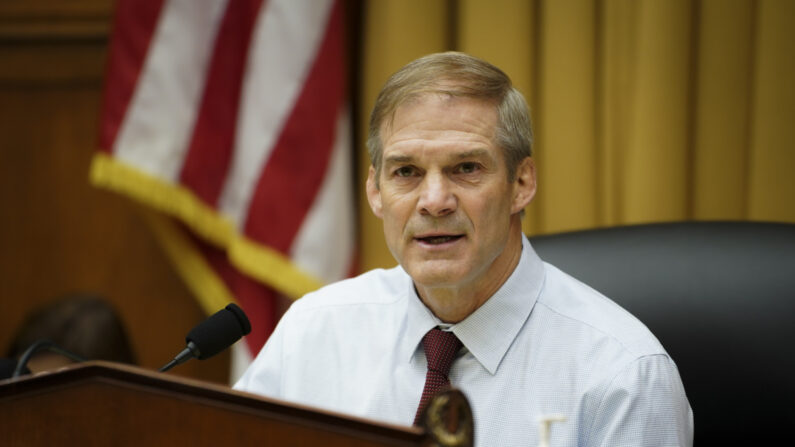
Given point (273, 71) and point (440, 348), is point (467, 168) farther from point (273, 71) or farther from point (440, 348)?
point (273, 71)

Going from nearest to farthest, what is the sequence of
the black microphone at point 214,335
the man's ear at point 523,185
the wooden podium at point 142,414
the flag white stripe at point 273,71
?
the wooden podium at point 142,414 < the black microphone at point 214,335 < the man's ear at point 523,185 < the flag white stripe at point 273,71

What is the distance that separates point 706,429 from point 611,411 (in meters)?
0.28

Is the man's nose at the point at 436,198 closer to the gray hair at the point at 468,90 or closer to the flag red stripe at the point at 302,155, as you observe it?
the gray hair at the point at 468,90

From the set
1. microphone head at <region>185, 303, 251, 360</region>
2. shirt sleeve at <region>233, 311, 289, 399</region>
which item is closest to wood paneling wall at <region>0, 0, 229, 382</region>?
shirt sleeve at <region>233, 311, 289, 399</region>

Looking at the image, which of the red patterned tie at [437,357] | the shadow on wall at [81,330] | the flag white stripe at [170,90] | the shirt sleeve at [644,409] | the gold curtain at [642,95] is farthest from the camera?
the flag white stripe at [170,90]

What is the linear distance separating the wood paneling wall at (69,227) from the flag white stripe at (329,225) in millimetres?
640

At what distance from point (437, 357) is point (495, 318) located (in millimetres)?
124

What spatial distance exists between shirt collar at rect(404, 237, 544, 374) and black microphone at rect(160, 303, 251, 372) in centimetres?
40

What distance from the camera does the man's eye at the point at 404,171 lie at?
1567 mm

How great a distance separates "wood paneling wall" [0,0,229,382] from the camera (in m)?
3.16

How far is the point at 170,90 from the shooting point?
9.05 ft

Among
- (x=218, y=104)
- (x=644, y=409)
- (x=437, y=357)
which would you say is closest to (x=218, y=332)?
(x=437, y=357)

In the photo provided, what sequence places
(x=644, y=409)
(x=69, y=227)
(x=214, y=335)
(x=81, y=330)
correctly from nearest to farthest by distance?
(x=214, y=335) → (x=644, y=409) → (x=81, y=330) → (x=69, y=227)

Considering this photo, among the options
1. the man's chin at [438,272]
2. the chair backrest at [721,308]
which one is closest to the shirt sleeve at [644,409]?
the chair backrest at [721,308]
